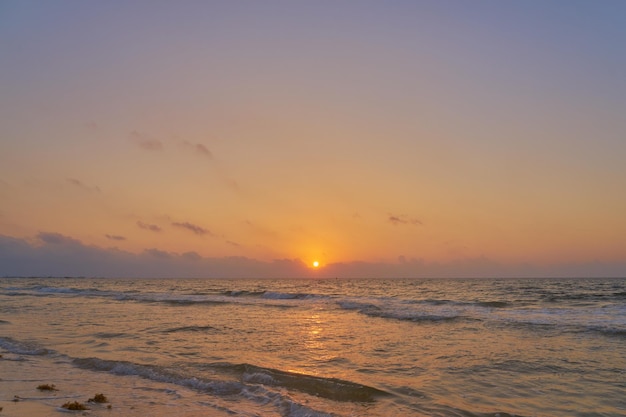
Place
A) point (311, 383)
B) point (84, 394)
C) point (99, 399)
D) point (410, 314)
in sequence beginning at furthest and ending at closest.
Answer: point (410, 314)
point (311, 383)
point (84, 394)
point (99, 399)

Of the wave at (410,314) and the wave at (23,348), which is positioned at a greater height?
the wave at (23,348)

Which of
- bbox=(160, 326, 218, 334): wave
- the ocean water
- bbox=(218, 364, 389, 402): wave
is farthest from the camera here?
bbox=(160, 326, 218, 334): wave

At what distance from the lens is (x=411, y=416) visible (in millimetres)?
10109

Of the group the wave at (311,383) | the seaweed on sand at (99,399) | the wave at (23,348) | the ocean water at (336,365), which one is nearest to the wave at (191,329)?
the ocean water at (336,365)

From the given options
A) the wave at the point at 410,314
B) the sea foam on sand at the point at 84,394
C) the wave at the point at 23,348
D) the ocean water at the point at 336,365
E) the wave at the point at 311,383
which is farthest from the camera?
the wave at the point at 410,314

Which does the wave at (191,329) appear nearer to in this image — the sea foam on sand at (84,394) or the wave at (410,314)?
the sea foam on sand at (84,394)

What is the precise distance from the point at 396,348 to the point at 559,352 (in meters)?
6.06

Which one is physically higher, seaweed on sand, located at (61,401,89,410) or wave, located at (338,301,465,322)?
seaweed on sand, located at (61,401,89,410)

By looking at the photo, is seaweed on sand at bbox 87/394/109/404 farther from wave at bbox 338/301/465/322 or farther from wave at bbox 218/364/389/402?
wave at bbox 338/301/465/322

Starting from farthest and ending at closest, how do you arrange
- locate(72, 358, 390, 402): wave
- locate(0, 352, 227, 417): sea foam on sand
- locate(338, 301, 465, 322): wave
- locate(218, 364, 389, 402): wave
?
locate(338, 301, 465, 322): wave < locate(72, 358, 390, 402): wave < locate(218, 364, 389, 402): wave < locate(0, 352, 227, 417): sea foam on sand

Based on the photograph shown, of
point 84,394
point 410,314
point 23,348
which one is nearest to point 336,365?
point 84,394

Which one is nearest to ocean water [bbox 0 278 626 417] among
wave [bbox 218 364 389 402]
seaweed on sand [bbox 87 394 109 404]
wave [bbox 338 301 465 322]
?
wave [bbox 218 364 389 402]

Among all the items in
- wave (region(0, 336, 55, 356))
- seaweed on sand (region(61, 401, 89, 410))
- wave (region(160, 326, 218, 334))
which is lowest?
wave (region(160, 326, 218, 334))

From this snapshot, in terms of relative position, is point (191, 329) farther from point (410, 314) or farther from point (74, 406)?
point (410, 314)
